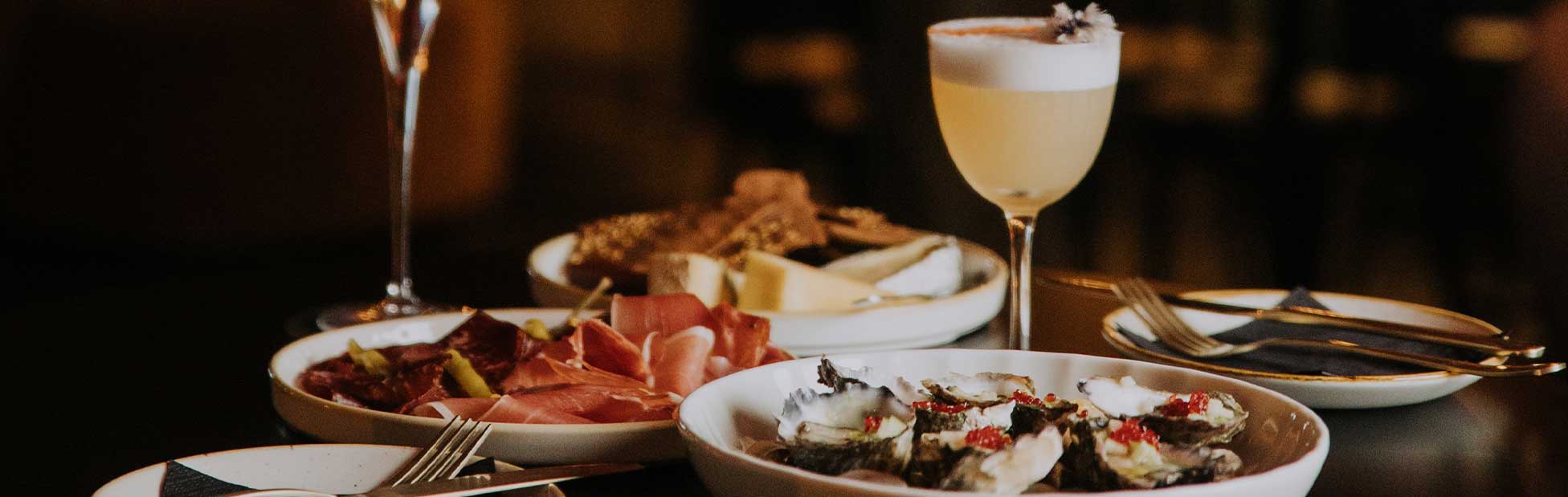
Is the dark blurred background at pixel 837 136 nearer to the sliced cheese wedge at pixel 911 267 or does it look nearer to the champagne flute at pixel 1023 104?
the sliced cheese wedge at pixel 911 267

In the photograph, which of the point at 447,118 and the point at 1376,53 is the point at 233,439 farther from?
the point at 447,118

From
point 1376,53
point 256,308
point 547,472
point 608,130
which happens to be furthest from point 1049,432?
point 608,130

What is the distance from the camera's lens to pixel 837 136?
4320 mm

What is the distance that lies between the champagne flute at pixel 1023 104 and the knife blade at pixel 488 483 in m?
0.49

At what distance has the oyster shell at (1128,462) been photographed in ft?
2.21

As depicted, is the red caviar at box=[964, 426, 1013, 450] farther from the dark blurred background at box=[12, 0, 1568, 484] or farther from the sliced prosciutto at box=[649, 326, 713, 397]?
the dark blurred background at box=[12, 0, 1568, 484]

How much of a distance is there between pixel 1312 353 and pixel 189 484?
2.72 ft

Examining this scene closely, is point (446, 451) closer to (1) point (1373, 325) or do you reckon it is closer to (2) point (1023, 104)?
(2) point (1023, 104)

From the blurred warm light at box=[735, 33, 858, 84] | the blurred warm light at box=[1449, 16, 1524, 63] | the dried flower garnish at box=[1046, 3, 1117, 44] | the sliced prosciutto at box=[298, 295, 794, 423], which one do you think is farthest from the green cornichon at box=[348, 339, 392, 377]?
the blurred warm light at box=[735, 33, 858, 84]

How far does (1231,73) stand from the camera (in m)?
3.38

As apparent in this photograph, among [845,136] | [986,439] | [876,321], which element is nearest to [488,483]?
[986,439]

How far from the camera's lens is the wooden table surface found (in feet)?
2.89

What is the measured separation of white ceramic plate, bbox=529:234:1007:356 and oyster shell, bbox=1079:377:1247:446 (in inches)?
16.0

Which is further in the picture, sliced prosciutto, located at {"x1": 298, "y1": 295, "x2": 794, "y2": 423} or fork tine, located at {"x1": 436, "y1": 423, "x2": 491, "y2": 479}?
sliced prosciutto, located at {"x1": 298, "y1": 295, "x2": 794, "y2": 423}
